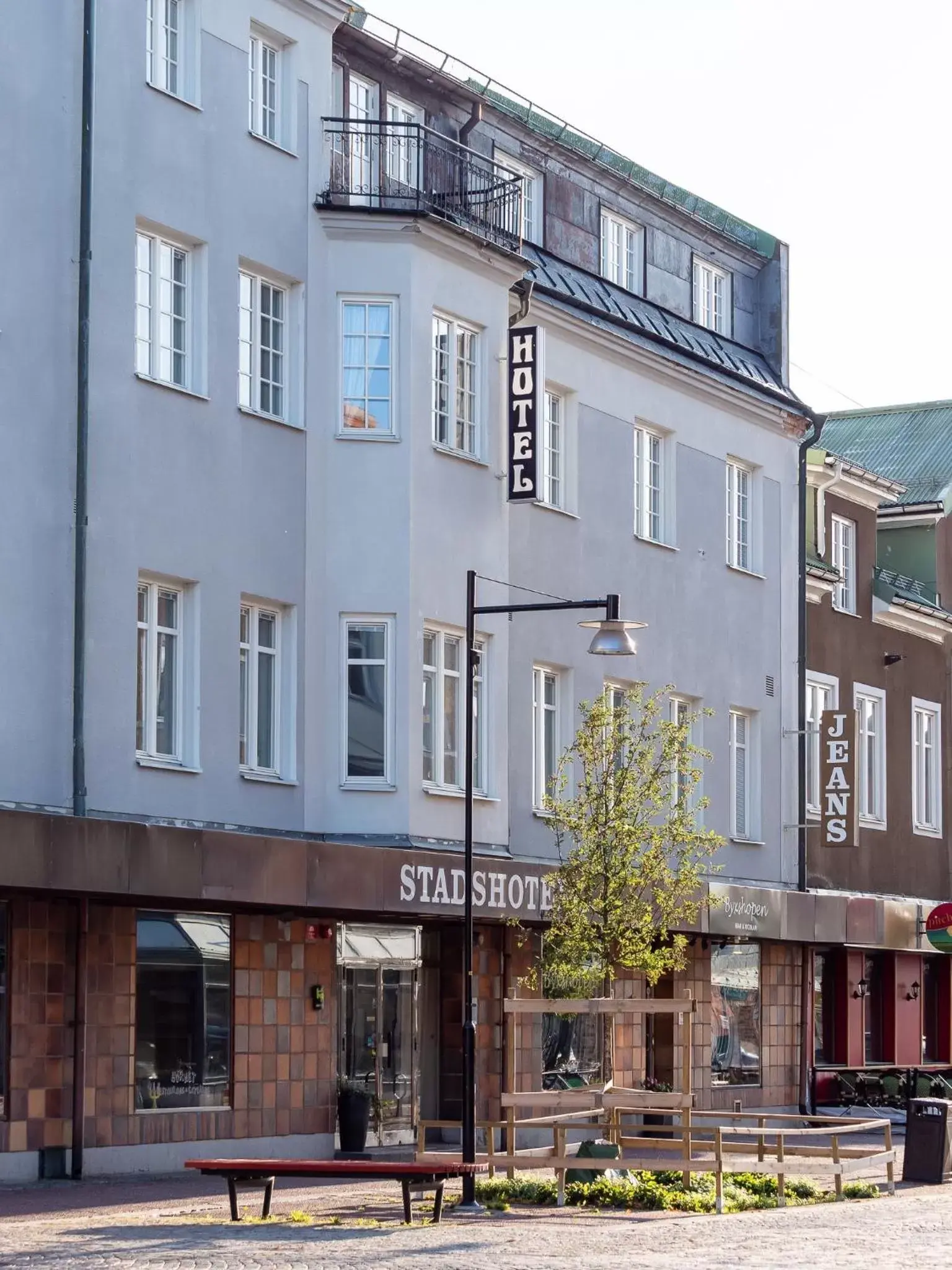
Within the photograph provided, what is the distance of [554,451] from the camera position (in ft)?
95.8

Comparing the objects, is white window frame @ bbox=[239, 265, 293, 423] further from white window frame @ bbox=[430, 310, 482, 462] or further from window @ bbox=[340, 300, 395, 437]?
white window frame @ bbox=[430, 310, 482, 462]

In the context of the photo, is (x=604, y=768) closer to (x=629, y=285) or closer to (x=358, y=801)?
(x=358, y=801)

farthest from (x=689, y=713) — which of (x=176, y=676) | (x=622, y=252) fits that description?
(x=176, y=676)

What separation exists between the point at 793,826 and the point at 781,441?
5763 millimetres

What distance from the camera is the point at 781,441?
34.7 m

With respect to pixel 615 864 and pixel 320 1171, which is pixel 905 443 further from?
pixel 320 1171

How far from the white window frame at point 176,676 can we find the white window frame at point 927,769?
63.6 ft

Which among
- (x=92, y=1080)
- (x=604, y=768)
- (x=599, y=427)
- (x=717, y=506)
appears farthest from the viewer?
(x=717, y=506)

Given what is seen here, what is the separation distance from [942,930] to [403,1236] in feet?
71.8

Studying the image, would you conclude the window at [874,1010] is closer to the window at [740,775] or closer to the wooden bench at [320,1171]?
the window at [740,775]

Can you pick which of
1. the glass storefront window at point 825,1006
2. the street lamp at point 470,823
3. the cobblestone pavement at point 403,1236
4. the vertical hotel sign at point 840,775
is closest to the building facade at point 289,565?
the cobblestone pavement at point 403,1236

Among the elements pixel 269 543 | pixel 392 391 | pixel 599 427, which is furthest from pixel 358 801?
pixel 599 427

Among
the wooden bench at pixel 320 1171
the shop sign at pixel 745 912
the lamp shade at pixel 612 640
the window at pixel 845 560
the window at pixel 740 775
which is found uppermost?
the window at pixel 845 560

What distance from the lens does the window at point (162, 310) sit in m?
22.8
